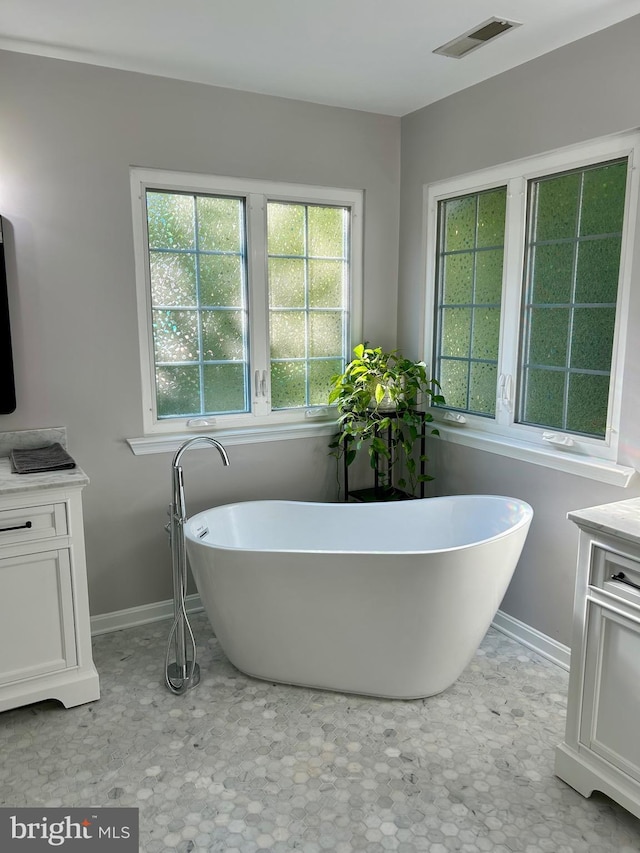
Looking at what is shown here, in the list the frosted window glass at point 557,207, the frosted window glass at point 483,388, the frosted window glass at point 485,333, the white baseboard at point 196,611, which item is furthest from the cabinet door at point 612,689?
the frosted window glass at point 557,207

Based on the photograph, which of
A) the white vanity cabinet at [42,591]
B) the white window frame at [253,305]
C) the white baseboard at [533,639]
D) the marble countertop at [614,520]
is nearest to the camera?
the marble countertop at [614,520]

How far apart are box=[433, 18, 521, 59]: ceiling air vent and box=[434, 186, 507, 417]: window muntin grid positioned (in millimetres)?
623

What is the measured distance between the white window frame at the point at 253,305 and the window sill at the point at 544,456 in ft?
2.29

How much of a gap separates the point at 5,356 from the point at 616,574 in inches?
94.4

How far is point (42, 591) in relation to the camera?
7.65 feet

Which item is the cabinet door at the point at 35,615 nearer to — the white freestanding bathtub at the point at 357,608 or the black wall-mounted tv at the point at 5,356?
the white freestanding bathtub at the point at 357,608

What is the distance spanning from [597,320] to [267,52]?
1692 mm

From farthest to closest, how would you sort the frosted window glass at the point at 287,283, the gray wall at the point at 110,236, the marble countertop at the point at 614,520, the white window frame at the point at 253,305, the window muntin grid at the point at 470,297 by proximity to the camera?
1. the frosted window glass at the point at 287,283
2. the window muntin grid at the point at 470,297
3. the white window frame at the point at 253,305
4. the gray wall at the point at 110,236
5. the marble countertop at the point at 614,520

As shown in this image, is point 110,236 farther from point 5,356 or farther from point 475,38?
point 475,38

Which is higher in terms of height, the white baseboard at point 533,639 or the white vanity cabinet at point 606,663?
the white vanity cabinet at point 606,663

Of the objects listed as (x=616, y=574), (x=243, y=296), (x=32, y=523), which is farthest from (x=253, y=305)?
(x=616, y=574)

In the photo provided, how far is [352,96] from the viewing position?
3045 millimetres

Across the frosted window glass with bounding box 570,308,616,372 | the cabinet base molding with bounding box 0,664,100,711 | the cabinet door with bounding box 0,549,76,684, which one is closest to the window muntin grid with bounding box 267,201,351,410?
the frosted window glass with bounding box 570,308,616,372

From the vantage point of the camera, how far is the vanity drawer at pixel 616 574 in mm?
1801
